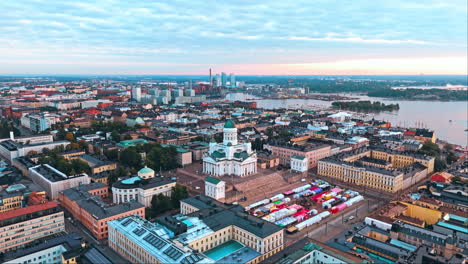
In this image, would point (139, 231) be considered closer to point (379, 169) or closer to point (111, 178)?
point (111, 178)

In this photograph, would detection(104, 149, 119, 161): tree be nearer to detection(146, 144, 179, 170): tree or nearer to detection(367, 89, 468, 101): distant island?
detection(146, 144, 179, 170): tree

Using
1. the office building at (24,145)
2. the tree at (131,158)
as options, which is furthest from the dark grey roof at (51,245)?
the office building at (24,145)

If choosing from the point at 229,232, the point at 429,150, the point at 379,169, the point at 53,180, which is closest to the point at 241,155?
the point at 379,169

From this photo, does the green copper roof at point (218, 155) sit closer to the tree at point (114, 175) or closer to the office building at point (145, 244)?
the tree at point (114, 175)

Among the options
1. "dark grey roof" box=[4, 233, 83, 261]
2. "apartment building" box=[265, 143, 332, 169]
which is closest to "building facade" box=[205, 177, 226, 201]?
"dark grey roof" box=[4, 233, 83, 261]

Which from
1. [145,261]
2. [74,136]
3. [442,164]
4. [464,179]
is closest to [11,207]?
[145,261]

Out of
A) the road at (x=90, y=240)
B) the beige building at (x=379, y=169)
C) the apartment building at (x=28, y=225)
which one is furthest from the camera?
the beige building at (x=379, y=169)

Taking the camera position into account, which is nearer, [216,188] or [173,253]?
[173,253]
